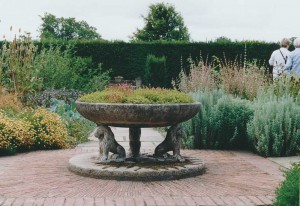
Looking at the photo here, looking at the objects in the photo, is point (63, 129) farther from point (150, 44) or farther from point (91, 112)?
point (150, 44)

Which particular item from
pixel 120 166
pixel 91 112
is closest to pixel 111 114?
pixel 91 112

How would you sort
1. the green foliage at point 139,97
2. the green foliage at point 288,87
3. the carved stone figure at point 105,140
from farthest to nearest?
the green foliage at point 288,87
the carved stone figure at point 105,140
the green foliage at point 139,97

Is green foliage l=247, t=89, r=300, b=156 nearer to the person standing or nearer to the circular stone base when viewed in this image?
the circular stone base

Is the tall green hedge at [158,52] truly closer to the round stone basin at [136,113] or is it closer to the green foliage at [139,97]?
the green foliage at [139,97]

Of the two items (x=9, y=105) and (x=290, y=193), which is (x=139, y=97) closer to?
(x=290, y=193)

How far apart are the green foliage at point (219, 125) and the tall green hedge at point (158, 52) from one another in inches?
512

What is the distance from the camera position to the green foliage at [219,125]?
7.91m

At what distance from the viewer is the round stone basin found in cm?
546

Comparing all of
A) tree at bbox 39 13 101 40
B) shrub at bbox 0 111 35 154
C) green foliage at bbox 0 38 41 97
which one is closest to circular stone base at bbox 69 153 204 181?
shrub at bbox 0 111 35 154

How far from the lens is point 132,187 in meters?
5.07

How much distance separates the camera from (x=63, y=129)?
817cm

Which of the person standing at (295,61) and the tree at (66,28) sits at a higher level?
the tree at (66,28)

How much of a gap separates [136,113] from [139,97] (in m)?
0.27

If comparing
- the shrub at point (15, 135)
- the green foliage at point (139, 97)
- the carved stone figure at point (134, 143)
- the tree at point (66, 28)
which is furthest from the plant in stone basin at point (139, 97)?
the tree at point (66, 28)
